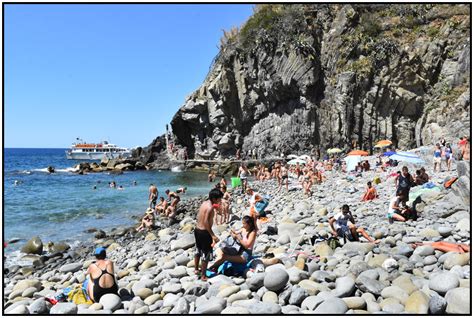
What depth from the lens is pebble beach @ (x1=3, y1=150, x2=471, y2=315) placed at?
205 inches

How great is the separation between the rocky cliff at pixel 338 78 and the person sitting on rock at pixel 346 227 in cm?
2580

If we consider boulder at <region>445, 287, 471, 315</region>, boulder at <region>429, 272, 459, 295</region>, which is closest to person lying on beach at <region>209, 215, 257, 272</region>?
boulder at <region>429, 272, 459, 295</region>

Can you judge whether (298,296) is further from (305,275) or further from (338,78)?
(338,78)

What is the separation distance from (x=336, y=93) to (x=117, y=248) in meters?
33.0

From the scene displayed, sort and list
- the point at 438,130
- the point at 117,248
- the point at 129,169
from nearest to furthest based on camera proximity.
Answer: the point at 117,248
the point at 438,130
the point at 129,169

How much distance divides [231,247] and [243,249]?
0.24 meters

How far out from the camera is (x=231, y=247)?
7000 mm

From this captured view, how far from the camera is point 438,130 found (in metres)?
31.8

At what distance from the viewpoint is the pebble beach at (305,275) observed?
5.21 m

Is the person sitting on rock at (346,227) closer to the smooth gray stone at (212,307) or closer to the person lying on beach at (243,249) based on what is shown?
the person lying on beach at (243,249)

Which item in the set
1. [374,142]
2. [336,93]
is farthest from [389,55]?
[374,142]

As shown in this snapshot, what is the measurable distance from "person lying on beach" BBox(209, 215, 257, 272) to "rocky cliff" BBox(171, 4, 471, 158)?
28676 mm

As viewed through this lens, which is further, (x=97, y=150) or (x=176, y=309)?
(x=97, y=150)

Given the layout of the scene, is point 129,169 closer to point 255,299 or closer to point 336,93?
point 336,93
